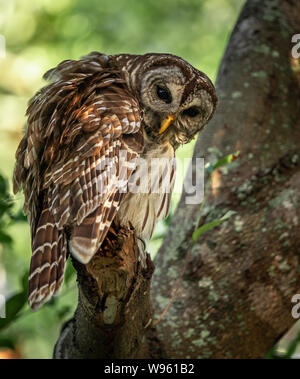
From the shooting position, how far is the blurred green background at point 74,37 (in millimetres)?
5207

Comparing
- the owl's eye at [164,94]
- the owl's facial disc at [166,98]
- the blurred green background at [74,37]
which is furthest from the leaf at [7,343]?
the blurred green background at [74,37]

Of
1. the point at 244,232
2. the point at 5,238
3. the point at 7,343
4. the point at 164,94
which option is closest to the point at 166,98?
the point at 164,94

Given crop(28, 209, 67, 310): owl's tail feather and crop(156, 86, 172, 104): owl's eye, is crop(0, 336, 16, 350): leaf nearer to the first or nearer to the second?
crop(28, 209, 67, 310): owl's tail feather

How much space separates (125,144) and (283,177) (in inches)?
44.1

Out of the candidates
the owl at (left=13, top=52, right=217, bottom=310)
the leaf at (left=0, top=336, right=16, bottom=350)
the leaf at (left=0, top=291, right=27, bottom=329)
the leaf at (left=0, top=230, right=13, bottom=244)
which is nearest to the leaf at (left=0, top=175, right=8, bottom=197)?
the owl at (left=13, top=52, right=217, bottom=310)

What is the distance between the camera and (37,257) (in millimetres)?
1962

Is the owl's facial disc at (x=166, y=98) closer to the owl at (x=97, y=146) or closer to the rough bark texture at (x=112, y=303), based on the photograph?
the owl at (x=97, y=146)

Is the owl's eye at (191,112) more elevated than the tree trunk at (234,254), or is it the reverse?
the owl's eye at (191,112)

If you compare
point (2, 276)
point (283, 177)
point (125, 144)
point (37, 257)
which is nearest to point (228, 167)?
point (283, 177)

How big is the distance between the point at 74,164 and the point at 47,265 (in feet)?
1.25

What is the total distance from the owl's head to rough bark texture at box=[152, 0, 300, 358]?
551 mm

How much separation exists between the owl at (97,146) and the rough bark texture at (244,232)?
Result: 308 millimetres

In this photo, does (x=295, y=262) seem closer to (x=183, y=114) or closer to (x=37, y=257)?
(x=183, y=114)

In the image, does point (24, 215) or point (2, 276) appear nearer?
point (24, 215)
